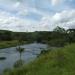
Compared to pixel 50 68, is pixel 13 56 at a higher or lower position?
lower

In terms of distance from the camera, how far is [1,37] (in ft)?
547

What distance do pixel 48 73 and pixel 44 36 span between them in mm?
173157

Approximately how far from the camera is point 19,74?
59.8 ft

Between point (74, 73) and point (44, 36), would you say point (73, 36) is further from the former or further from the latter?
point (74, 73)

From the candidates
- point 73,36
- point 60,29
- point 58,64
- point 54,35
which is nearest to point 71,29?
point 73,36

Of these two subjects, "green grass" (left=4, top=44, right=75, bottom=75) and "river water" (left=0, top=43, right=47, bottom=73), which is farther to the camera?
"river water" (left=0, top=43, right=47, bottom=73)

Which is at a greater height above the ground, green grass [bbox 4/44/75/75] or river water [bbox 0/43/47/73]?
green grass [bbox 4/44/75/75]

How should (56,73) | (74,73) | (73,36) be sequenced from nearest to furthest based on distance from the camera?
(74,73) → (56,73) → (73,36)

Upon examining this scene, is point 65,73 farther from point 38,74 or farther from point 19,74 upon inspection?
point 19,74

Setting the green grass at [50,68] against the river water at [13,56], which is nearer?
the green grass at [50,68]

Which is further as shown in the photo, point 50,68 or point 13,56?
point 13,56

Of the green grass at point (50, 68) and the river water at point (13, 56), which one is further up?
the green grass at point (50, 68)

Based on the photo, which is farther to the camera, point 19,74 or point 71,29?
point 71,29

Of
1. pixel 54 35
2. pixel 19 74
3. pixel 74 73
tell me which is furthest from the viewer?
pixel 54 35
